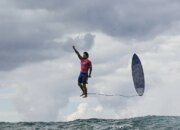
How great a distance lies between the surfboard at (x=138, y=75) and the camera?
3581cm

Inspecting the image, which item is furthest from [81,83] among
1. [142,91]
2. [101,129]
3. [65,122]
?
[142,91]

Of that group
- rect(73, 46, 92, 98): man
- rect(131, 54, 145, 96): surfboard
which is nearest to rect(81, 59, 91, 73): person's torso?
rect(73, 46, 92, 98): man

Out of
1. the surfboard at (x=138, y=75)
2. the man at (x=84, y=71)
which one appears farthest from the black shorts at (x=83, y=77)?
the surfboard at (x=138, y=75)

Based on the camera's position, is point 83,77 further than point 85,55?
Yes

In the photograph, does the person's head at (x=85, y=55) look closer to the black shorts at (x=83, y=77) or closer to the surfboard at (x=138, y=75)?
the black shorts at (x=83, y=77)

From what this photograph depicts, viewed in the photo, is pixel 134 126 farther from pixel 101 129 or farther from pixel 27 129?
pixel 27 129

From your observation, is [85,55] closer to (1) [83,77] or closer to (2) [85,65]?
(2) [85,65]

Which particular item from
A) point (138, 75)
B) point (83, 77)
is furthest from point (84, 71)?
point (138, 75)

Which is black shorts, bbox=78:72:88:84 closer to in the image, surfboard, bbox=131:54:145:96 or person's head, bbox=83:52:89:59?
person's head, bbox=83:52:89:59

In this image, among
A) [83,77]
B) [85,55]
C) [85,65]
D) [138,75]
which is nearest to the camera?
[85,55]

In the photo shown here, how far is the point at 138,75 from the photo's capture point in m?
36.3

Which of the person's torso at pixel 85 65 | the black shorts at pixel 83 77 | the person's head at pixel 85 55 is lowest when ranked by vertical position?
the black shorts at pixel 83 77

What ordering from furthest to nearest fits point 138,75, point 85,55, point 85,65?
point 138,75
point 85,65
point 85,55

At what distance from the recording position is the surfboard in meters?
35.8
